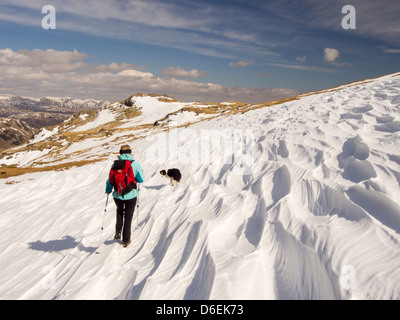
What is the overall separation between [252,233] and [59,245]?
216 inches

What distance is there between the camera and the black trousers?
17.9ft

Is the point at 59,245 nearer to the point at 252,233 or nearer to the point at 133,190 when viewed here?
the point at 133,190

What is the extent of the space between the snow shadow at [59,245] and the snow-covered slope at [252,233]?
0.15 feet

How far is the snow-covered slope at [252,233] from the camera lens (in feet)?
10.2

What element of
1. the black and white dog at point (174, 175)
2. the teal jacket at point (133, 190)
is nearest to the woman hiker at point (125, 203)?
the teal jacket at point (133, 190)

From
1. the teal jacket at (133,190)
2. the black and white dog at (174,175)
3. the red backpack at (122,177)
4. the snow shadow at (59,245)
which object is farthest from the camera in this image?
the black and white dog at (174,175)

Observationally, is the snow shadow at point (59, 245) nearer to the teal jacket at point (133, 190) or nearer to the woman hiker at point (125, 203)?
the woman hiker at point (125, 203)

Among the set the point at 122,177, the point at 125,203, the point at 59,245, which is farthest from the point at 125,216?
the point at 59,245

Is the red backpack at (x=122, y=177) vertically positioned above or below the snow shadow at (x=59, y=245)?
above

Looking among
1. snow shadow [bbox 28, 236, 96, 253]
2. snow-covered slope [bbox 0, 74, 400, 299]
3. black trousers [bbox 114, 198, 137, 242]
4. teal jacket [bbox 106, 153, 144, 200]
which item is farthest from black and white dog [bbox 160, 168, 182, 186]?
snow shadow [bbox 28, 236, 96, 253]

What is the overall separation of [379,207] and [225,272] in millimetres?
2873

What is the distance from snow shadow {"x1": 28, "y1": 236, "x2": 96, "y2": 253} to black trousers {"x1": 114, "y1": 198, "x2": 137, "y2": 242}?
93 cm

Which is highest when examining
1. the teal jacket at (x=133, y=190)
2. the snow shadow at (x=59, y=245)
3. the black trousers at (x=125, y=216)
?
the teal jacket at (x=133, y=190)
